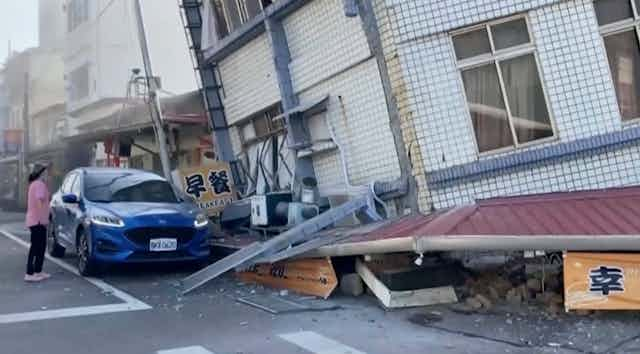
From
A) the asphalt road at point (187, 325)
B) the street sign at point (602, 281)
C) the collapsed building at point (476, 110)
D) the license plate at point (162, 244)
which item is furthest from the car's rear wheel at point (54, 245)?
the street sign at point (602, 281)

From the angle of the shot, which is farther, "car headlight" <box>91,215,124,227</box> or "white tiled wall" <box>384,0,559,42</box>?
"car headlight" <box>91,215,124,227</box>

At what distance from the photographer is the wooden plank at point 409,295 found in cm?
760

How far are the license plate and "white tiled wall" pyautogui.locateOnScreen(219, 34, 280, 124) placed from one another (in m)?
3.56

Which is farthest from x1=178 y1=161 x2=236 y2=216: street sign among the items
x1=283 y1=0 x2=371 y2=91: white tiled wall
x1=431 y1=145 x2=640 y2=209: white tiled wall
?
x1=431 y1=145 x2=640 y2=209: white tiled wall

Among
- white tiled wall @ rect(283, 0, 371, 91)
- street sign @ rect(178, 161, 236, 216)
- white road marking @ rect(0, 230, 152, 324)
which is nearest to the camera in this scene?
white road marking @ rect(0, 230, 152, 324)

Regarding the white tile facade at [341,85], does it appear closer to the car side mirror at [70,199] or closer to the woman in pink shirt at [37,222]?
the car side mirror at [70,199]

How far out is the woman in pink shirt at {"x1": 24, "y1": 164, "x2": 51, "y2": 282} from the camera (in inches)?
385

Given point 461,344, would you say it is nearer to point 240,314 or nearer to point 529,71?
point 240,314

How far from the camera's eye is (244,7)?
41.9ft

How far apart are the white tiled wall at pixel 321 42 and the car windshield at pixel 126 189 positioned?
2929mm

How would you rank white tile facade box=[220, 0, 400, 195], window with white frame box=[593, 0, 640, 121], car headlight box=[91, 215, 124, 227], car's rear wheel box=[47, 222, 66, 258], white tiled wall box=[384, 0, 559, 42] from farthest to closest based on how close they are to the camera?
car's rear wheel box=[47, 222, 66, 258] → car headlight box=[91, 215, 124, 227] → white tile facade box=[220, 0, 400, 195] → white tiled wall box=[384, 0, 559, 42] → window with white frame box=[593, 0, 640, 121]

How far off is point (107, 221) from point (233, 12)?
5.46 metres

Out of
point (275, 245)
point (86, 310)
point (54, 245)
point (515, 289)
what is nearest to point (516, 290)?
point (515, 289)

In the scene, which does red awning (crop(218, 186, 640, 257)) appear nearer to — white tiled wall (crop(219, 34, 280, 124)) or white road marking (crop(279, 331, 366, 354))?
white road marking (crop(279, 331, 366, 354))
